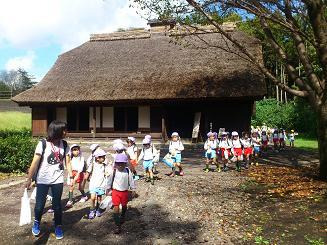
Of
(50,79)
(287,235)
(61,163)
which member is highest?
(50,79)

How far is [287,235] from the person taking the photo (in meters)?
6.18

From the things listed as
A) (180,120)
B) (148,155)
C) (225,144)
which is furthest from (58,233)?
(180,120)

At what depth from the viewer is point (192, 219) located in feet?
22.8

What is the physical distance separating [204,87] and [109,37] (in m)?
11.7

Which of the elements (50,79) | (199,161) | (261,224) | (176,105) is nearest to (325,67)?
(261,224)

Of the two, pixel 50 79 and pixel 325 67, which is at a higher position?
pixel 50 79

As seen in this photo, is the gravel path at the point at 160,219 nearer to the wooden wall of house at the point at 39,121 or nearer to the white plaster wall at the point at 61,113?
the wooden wall of house at the point at 39,121

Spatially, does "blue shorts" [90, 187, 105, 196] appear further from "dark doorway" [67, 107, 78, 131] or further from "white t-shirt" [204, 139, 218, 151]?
"dark doorway" [67, 107, 78, 131]

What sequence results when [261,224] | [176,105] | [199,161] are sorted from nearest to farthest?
[261,224]
[199,161]
[176,105]

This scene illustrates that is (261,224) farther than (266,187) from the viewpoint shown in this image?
No

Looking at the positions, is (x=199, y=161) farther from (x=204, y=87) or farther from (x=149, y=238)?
(x=149, y=238)

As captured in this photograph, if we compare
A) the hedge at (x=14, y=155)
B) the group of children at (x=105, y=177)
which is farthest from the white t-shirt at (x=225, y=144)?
the hedge at (x=14, y=155)

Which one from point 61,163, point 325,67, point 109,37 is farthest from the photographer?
point 109,37

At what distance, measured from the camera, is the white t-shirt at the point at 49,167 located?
5.71 m
